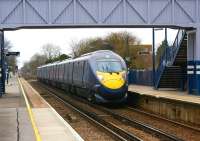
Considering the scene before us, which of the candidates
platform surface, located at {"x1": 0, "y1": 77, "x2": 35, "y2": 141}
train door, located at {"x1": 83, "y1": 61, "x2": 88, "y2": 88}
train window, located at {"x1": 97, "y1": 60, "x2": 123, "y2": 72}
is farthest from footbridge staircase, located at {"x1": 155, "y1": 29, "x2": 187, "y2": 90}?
platform surface, located at {"x1": 0, "y1": 77, "x2": 35, "y2": 141}

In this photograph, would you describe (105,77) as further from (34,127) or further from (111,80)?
(34,127)

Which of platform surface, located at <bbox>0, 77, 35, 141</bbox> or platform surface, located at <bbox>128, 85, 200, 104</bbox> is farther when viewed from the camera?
platform surface, located at <bbox>128, 85, 200, 104</bbox>

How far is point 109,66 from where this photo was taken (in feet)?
93.9

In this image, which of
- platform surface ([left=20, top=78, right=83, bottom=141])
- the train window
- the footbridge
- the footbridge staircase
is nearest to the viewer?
platform surface ([left=20, top=78, right=83, bottom=141])

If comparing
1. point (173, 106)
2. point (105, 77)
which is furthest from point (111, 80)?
point (173, 106)

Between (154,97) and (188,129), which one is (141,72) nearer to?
(154,97)

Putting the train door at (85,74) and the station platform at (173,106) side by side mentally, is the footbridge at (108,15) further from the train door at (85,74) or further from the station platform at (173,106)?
the station platform at (173,106)

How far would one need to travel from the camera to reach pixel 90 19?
31469 millimetres

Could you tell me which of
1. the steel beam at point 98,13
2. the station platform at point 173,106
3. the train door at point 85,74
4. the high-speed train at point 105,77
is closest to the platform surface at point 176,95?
the station platform at point 173,106

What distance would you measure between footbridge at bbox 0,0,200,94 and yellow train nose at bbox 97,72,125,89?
445 centimetres

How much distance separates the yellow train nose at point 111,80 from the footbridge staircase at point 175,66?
5.78m

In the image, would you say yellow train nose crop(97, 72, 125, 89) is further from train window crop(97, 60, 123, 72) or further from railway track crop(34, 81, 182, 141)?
railway track crop(34, 81, 182, 141)

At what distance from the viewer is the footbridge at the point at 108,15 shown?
1230 inches

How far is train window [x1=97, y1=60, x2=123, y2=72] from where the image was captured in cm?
2849
